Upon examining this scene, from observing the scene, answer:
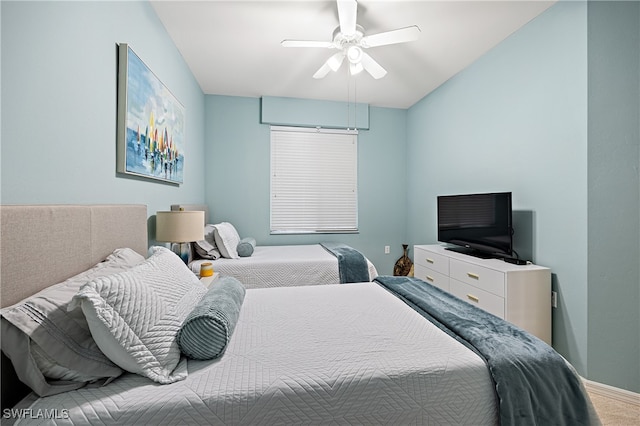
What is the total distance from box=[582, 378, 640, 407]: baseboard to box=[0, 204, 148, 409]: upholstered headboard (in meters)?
3.05

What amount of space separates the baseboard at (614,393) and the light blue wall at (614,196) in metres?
0.04

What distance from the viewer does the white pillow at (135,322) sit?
0.86 meters

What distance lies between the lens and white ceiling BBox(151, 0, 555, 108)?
7.08 ft

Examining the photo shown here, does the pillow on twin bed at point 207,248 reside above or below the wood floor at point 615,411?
above

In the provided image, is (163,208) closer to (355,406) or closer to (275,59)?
(275,59)

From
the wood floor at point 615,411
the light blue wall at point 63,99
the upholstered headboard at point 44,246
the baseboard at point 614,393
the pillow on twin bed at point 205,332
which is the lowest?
the wood floor at point 615,411

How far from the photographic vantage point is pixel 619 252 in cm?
190

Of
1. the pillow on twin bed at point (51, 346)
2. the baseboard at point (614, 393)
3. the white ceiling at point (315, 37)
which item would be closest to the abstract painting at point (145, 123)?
the white ceiling at point (315, 37)

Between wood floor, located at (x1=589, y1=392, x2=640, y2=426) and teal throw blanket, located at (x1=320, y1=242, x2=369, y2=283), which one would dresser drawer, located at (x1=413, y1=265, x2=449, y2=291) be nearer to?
teal throw blanket, located at (x1=320, y1=242, x2=369, y2=283)

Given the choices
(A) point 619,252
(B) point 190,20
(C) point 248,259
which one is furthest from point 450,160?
(B) point 190,20

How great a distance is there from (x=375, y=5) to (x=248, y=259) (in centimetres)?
246

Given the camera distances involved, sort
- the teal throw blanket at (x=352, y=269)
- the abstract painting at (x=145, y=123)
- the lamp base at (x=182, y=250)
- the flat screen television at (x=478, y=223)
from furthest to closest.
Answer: the teal throw blanket at (x=352, y=269) < the flat screen television at (x=478, y=223) < the lamp base at (x=182, y=250) < the abstract painting at (x=145, y=123)

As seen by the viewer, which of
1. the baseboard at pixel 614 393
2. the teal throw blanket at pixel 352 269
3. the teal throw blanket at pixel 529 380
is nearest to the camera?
the teal throw blanket at pixel 529 380

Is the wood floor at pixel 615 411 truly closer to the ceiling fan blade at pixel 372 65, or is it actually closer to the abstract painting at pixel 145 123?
the ceiling fan blade at pixel 372 65
